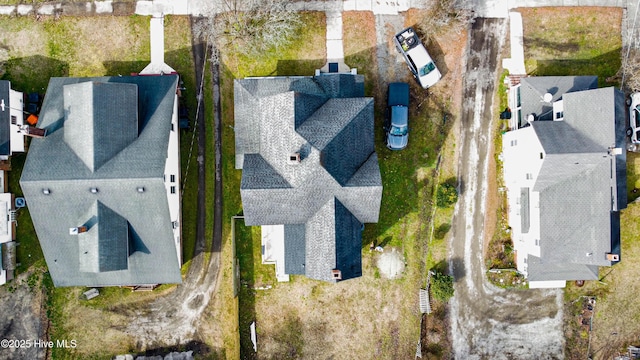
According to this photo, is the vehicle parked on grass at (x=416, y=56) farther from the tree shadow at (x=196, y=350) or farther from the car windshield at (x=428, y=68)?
the tree shadow at (x=196, y=350)

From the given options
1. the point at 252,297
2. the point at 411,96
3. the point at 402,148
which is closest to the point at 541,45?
the point at 411,96

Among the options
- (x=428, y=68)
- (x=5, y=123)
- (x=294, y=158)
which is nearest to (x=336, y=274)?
(x=294, y=158)

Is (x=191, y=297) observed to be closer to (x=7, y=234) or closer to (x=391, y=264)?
(x=7, y=234)

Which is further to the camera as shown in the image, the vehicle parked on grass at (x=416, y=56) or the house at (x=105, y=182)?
the vehicle parked on grass at (x=416, y=56)

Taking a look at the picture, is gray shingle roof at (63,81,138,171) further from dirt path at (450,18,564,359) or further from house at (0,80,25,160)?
dirt path at (450,18,564,359)

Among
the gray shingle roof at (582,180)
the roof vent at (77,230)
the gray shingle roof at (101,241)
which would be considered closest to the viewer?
the roof vent at (77,230)

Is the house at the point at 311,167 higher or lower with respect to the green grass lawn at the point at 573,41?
lower

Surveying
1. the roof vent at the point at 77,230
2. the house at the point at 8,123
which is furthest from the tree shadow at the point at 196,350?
the house at the point at 8,123
